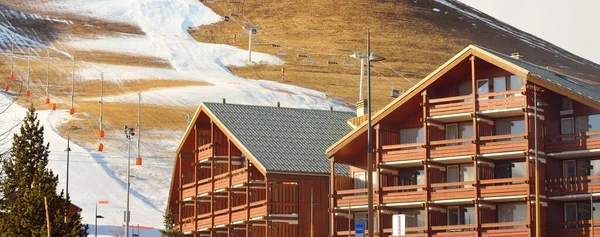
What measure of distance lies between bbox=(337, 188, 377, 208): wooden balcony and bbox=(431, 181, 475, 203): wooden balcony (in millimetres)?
3605

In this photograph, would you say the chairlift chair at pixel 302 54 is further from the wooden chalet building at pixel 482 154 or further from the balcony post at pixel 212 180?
the wooden chalet building at pixel 482 154

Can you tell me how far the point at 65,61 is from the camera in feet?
589

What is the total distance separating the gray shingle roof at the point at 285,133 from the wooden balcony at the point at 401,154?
5.88 metres

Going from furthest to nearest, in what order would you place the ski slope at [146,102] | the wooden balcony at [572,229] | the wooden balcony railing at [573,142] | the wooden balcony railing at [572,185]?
the ski slope at [146,102], the wooden balcony railing at [573,142], the wooden balcony railing at [572,185], the wooden balcony at [572,229]

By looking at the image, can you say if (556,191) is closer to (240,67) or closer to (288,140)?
(288,140)

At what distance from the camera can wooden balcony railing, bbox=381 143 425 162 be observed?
65.4 m

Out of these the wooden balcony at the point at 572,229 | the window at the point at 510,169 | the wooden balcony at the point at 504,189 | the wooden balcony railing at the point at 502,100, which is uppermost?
the wooden balcony railing at the point at 502,100

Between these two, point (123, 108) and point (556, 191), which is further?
point (123, 108)

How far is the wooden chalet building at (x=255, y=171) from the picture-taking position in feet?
235

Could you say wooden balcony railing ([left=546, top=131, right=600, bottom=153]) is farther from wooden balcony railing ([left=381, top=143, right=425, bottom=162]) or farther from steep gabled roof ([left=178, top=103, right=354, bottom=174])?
steep gabled roof ([left=178, top=103, right=354, bottom=174])

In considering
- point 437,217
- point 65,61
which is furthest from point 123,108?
point 437,217

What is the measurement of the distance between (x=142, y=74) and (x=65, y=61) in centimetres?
1299

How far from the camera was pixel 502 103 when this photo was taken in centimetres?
6247

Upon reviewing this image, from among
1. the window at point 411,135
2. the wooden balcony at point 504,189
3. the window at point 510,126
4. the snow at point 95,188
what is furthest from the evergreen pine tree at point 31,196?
the snow at point 95,188
